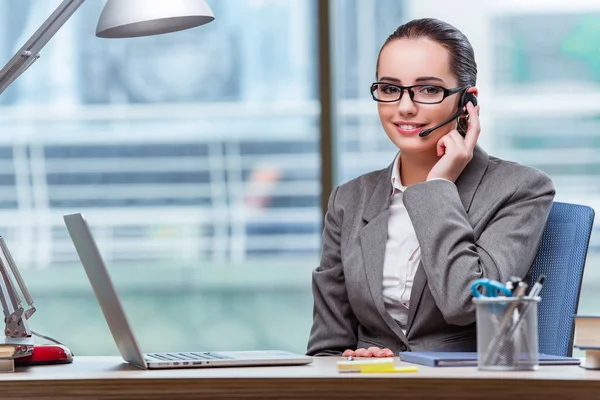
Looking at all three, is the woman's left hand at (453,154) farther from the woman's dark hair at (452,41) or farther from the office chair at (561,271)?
the office chair at (561,271)

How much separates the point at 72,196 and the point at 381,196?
6.60 feet

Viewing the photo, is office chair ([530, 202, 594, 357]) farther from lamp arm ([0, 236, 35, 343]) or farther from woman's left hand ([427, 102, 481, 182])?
lamp arm ([0, 236, 35, 343])

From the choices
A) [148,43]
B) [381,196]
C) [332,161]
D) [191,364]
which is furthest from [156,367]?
[148,43]

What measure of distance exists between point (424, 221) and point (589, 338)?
50cm

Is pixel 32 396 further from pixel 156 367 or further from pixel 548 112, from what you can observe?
pixel 548 112

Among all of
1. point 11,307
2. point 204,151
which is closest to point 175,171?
point 204,151

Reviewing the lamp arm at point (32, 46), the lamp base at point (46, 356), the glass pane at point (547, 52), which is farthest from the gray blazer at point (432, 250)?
the glass pane at point (547, 52)

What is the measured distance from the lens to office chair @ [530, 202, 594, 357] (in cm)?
190

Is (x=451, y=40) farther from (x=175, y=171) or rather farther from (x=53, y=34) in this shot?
(x=175, y=171)

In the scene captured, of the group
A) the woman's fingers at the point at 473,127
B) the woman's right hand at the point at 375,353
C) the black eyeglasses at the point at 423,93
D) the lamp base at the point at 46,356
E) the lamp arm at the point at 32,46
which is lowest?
the woman's right hand at the point at 375,353

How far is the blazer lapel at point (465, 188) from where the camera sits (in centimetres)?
192

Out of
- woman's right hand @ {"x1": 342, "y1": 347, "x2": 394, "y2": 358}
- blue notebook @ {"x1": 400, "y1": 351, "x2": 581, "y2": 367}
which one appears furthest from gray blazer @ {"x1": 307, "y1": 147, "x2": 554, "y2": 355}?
blue notebook @ {"x1": 400, "y1": 351, "x2": 581, "y2": 367}

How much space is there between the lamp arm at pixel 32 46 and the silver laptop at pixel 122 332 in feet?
1.24

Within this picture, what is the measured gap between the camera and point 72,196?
12.6 feet
